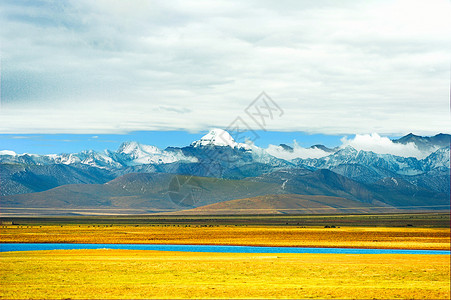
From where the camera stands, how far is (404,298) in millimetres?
36938

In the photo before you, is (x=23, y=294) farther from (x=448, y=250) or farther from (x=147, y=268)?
(x=448, y=250)

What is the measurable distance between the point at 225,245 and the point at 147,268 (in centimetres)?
3816

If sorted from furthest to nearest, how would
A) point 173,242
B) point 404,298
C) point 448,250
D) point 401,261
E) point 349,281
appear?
point 173,242
point 448,250
point 401,261
point 349,281
point 404,298

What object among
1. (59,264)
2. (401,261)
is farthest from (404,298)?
(59,264)

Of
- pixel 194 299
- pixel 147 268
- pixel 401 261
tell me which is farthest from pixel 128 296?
pixel 401 261

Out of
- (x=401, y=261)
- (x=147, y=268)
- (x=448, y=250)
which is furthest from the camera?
(x=448, y=250)

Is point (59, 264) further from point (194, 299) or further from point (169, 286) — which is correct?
point (194, 299)

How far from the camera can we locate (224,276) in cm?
4806

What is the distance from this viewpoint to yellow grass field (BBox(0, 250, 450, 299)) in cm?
3931

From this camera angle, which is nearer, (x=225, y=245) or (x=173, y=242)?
(x=225, y=245)

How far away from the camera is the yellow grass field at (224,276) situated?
39.3 metres

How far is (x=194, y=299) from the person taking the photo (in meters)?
37.0

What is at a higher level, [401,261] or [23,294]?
[23,294]

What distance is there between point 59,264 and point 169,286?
18825 mm
